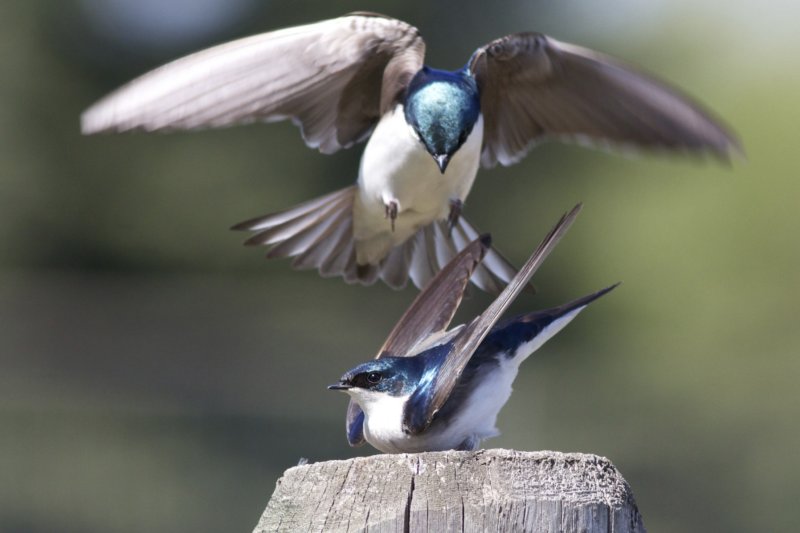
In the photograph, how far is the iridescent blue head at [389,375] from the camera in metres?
3.08

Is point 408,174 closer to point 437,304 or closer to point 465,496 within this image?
point 437,304

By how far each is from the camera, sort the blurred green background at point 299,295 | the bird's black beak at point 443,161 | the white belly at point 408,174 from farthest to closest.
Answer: the blurred green background at point 299,295 → the white belly at point 408,174 → the bird's black beak at point 443,161

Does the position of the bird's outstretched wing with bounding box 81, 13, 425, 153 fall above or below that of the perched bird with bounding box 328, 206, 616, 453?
above

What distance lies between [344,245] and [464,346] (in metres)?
2.08

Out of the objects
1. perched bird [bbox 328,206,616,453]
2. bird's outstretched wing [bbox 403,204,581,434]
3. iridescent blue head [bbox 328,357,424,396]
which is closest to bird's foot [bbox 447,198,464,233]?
perched bird [bbox 328,206,616,453]

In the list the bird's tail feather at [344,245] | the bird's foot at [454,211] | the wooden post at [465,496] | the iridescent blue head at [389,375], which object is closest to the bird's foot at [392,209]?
the bird's foot at [454,211]

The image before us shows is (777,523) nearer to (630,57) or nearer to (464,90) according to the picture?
(464,90)

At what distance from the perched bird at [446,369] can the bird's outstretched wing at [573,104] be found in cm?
96

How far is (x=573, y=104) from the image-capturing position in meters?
4.49

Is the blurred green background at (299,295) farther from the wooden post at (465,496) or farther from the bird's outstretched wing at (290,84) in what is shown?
the wooden post at (465,496)

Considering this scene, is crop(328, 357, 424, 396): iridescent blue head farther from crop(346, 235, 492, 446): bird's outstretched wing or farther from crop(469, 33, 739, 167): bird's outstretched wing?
crop(469, 33, 739, 167): bird's outstretched wing

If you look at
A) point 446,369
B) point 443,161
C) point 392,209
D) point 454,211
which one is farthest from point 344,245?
point 446,369

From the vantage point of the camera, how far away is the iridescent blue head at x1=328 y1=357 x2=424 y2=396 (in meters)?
3.08

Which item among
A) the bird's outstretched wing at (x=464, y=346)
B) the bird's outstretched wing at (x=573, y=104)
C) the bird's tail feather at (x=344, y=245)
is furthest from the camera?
the bird's tail feather at (x=344, y=245)
